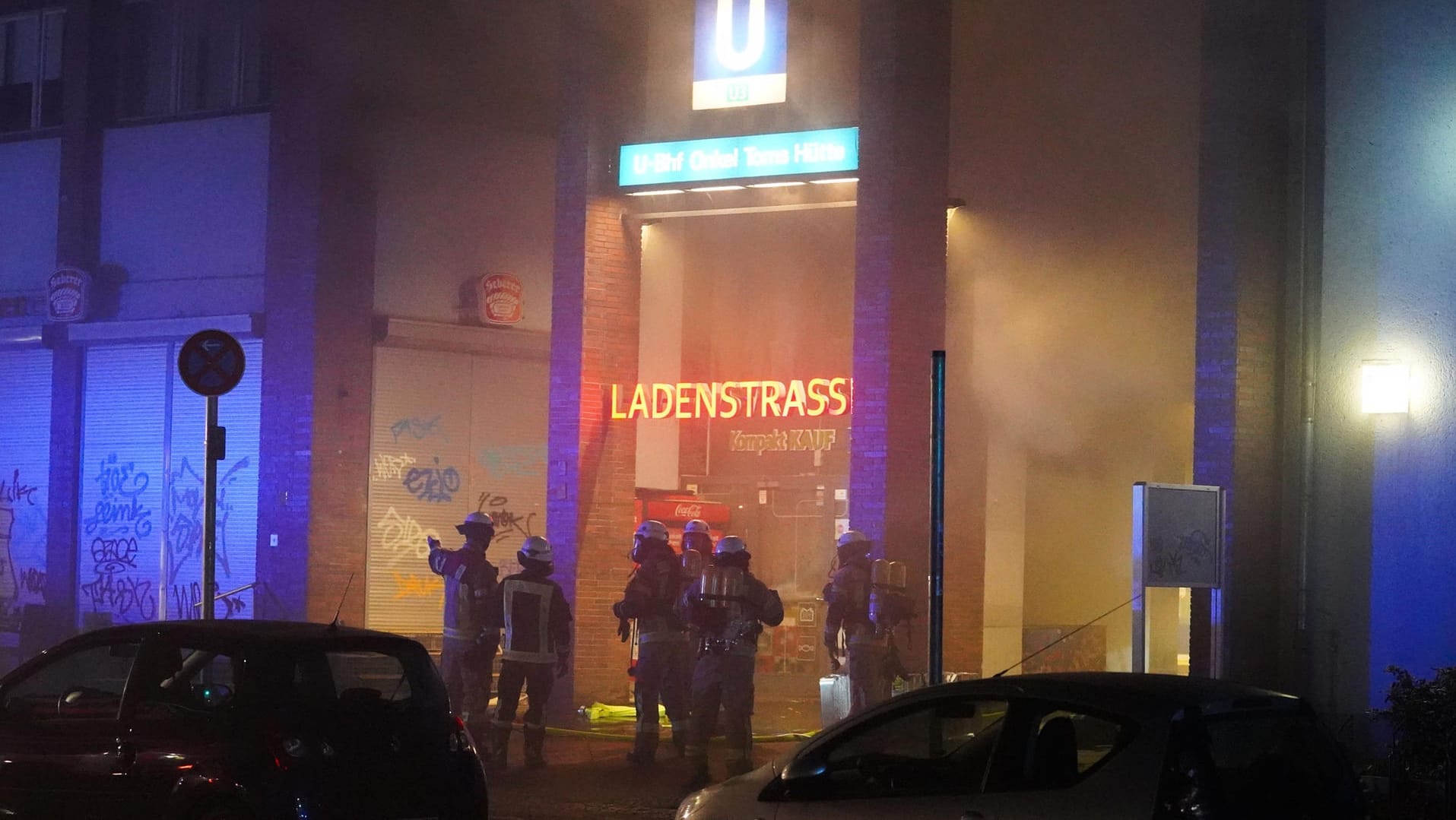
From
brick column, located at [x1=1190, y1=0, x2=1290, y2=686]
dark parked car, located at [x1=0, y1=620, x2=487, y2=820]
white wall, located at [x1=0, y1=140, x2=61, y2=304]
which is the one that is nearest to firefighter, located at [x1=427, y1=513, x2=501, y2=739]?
dark parked car, located at [x1=0, y1=620, x2=487, y2=820]

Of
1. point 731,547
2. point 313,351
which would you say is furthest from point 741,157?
point 313,351

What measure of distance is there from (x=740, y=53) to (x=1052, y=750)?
10.7 metres

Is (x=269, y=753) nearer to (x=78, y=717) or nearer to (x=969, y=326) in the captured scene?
(x=78, y=717)

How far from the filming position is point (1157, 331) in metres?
17.2

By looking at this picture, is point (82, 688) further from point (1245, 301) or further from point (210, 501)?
point (1245, 301)

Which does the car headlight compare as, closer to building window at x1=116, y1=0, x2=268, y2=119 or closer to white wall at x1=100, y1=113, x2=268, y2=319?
white wall at x1=100, y1=113, x2=268, y2=319

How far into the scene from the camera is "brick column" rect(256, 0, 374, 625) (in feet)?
57.3

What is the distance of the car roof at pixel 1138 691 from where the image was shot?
18.2 feet

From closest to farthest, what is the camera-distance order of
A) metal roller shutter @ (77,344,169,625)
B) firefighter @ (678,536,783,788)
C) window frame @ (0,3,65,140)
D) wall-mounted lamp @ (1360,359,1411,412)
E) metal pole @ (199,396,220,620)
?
1. metal pole @ (199,396,220,620)
2. wall-mounted lamp @ (1360,359,1411,412)
3. firefighter @ (678,536,783,788)
4. metal roller shutter @ (77,344,169,625)
5. window frame @ (0,3,65,140)

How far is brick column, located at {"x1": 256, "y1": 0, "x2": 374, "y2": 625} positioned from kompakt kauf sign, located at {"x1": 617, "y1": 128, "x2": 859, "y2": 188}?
3909mm

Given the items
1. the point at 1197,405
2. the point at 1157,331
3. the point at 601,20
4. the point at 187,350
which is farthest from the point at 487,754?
the point at 1157,331

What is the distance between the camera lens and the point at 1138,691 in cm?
567

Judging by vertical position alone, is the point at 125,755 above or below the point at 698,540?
below

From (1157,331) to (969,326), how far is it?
2125 millimetres
